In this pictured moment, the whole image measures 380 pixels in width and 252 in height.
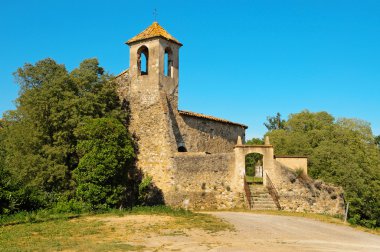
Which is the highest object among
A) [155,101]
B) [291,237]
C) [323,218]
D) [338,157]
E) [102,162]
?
[155,101]

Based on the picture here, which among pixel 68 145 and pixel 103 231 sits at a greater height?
pixel 68 145

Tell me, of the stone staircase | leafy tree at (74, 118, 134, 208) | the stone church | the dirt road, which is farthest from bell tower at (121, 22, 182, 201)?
the dirt road

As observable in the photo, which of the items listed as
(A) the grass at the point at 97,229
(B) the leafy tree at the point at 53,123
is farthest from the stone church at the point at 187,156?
(A) the grass at the point at 97,229

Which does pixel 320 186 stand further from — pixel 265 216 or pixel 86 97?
pixel 86 97

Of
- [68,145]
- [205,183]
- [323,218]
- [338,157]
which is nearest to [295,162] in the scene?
[205,183]

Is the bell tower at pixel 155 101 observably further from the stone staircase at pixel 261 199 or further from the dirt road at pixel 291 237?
the dirt road at pixel 291 237

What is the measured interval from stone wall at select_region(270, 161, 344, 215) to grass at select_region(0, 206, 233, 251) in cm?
716

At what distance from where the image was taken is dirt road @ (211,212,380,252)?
1301 centimetres

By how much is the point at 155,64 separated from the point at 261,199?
40.9 ft

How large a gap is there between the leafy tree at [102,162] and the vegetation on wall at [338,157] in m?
18.0

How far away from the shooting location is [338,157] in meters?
39.0

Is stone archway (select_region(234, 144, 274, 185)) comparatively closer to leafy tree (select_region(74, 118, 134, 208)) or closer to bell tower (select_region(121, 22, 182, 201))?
bell tower (select_region(121, 22, 182, 201))

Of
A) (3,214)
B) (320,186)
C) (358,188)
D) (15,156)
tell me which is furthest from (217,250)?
(358,188)

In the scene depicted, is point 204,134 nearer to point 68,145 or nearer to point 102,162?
point 102,162
